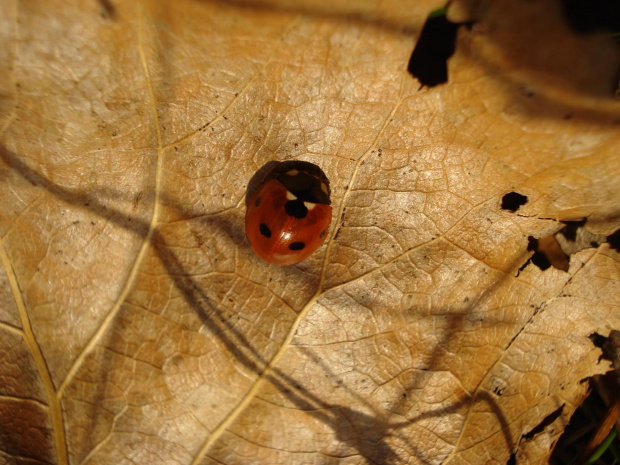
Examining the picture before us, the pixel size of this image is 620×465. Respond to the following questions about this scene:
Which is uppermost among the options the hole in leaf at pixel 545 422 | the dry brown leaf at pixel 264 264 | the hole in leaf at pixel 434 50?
the hole in leaf at pixel 434 50

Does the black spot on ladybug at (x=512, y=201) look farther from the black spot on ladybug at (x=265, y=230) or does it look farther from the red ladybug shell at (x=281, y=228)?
the black spot on ladybug at (x=265, y=230)

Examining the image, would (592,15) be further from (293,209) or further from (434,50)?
(293,209)

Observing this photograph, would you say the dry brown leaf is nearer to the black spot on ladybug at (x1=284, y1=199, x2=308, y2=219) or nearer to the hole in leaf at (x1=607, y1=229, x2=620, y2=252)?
the hole in leaf at (x1=607, y1=229, x2=620, y2=252)

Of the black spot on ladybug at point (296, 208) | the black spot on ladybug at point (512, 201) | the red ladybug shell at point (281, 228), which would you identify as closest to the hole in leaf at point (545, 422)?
the black spot on ladybug at point (512, 201)

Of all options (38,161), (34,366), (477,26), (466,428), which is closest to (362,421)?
(466,428)

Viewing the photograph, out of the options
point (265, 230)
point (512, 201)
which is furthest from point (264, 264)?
point (512, 201)
